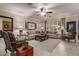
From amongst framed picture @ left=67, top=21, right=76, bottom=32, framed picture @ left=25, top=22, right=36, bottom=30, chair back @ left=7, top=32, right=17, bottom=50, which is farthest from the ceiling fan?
chair back @ left=7, top=32, right=17, bottom=50

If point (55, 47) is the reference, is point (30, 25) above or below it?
above

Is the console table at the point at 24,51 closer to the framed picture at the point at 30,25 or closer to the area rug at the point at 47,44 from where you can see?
the area rug at the point at 47,44

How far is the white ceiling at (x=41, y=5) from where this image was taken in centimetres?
235

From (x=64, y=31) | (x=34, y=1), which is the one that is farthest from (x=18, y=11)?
(x=64, y=31)

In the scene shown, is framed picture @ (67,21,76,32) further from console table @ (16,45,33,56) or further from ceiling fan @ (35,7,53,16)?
console table @ (16,45,33,56)

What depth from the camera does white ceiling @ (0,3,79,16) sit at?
2354mm

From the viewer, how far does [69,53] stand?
95.5 inches

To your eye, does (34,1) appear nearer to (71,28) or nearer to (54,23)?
(54,23)

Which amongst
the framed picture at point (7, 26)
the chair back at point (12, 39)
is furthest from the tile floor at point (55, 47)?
the framed picture at point (7, 26)

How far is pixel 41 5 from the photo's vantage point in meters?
2.36

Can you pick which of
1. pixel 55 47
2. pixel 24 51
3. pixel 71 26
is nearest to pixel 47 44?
pixel 55 47

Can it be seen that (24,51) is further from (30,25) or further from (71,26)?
(71,26)

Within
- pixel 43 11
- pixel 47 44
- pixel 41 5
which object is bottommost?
pixel 47 44

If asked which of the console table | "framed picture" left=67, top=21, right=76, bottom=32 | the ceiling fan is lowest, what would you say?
the console table
